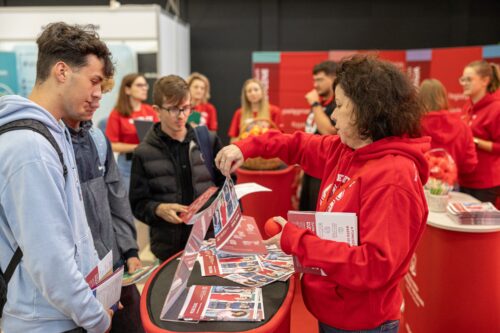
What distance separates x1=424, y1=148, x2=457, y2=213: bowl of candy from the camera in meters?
2.58

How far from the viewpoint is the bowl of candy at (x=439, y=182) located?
2.58 meters

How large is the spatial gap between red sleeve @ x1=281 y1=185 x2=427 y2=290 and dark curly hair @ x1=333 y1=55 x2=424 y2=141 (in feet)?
0.66

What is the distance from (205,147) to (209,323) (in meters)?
1.20

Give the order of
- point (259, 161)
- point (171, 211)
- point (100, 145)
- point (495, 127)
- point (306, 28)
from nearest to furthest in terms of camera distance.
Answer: point (100, 145), point (171, 211), point (495, 127), point (259, 161), point (306, 28)

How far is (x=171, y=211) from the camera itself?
82.6 inches

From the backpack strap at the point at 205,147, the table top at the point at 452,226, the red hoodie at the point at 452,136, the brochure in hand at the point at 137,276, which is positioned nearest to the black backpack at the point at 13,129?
the brochure in hand at the point at 137,276

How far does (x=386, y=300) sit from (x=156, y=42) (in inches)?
188

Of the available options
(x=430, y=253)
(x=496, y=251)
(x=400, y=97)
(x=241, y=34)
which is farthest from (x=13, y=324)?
(x=241, y=34)

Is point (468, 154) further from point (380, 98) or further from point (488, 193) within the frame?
point (380, 98)

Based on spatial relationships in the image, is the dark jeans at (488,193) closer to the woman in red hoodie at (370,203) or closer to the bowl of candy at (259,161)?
the bowl of candy at (259,161)

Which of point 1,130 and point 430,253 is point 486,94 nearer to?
point 430,253

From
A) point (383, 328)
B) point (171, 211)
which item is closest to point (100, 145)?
point (171, 211)

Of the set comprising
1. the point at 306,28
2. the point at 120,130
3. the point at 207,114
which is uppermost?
the point at 306,28

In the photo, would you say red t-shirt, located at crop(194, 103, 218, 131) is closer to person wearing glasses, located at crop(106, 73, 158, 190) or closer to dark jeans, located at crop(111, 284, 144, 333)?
person wearing glasses, located at crop(106, 73, 158, 190)
